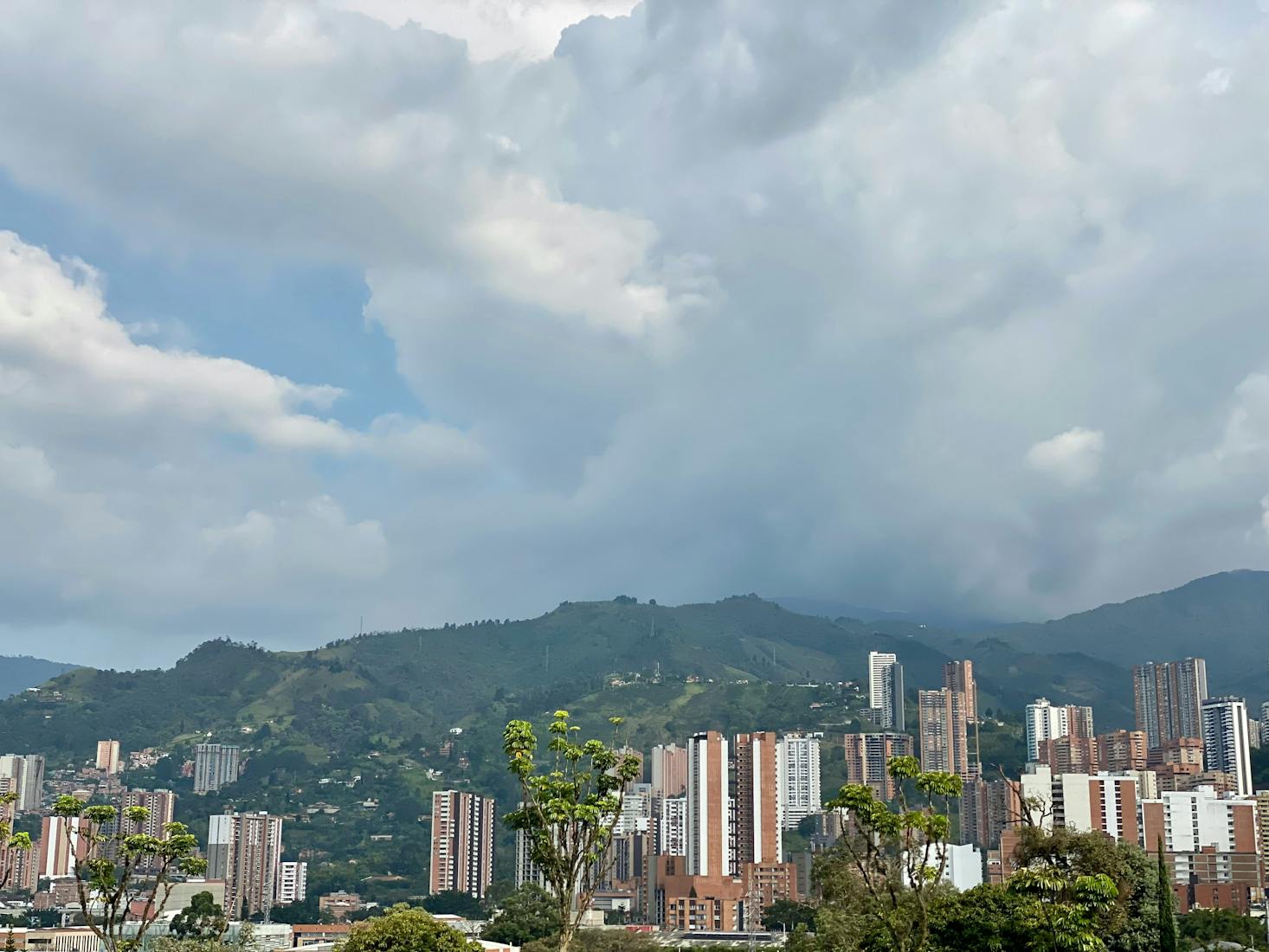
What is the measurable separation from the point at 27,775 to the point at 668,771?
3673 inches

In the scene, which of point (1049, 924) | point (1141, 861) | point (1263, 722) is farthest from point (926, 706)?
point (1049, 924)

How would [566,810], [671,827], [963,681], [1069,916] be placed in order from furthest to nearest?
[963,681], [671,827], [1069,916], [566,810]

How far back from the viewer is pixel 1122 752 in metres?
128

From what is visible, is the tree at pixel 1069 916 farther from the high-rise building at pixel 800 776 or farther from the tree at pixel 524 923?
the high-rise building at pixel 800 776

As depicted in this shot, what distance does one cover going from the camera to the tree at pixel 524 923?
6125 cm

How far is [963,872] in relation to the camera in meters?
73.8

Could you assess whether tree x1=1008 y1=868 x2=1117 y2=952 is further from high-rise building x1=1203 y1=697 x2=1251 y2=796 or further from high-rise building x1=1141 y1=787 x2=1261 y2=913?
high-rise building x1=1203 y1=697 x2=1251 y2=796

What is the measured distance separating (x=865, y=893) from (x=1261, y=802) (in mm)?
58306

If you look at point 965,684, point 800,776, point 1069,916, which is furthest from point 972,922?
point 965,684

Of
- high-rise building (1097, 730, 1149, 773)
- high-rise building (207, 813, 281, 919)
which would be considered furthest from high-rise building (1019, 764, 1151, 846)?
high-rise building (207, 813, 281, 919)

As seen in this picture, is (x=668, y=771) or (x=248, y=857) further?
(x=668, y=771)

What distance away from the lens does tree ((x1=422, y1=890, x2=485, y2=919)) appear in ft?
339

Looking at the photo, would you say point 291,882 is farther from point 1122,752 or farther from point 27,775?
point 1122,752

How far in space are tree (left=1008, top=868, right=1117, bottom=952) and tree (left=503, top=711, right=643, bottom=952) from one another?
33.5 feet
